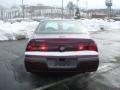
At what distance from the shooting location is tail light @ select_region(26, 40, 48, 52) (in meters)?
5.82

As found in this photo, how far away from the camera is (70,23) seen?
284 inches

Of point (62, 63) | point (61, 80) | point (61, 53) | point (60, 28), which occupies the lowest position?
point (61, 80)

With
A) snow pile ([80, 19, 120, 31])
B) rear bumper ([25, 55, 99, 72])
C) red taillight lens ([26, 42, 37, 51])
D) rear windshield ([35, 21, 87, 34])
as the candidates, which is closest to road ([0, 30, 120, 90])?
rear bumper ([25, 55, 99, 72])

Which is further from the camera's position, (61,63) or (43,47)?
(43,47)

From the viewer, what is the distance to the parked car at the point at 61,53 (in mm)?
5703

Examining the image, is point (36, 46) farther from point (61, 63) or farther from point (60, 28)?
point (60, 28)

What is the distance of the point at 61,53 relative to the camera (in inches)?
226

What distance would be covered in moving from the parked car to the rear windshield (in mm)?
461

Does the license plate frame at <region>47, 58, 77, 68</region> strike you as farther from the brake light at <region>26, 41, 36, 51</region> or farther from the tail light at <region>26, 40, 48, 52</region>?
the brake light at <region>26, 41, 36, 51</region>

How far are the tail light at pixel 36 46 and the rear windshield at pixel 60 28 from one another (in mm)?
652

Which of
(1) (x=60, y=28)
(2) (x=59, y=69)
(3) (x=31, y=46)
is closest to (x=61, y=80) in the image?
(2) (x=59, y=69)

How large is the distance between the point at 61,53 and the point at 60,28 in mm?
1291

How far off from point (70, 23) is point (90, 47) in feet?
4.83

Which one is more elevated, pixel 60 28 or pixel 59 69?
pixel 60 28
